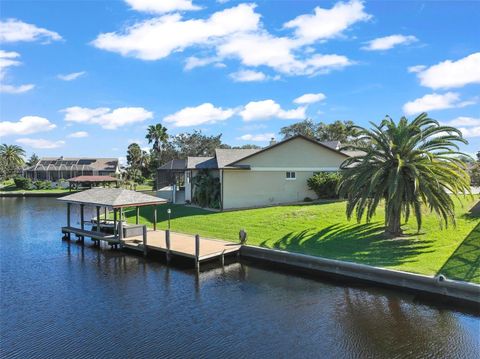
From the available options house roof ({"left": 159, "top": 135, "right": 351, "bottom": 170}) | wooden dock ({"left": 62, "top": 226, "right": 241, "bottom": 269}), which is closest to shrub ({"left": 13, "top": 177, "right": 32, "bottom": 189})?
house roof ({"left": 159, "top": 135, "right": 351, "bottom": 170})

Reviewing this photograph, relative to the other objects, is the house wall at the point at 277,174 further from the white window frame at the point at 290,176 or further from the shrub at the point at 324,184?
the shrub at the point at 324,184

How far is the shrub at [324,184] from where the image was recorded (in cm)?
3012

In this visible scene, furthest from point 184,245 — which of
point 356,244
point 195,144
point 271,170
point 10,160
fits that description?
point 10,160

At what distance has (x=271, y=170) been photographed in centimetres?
3038

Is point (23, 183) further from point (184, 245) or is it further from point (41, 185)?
point (184, 245)

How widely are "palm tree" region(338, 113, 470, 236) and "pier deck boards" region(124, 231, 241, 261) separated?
6775mm

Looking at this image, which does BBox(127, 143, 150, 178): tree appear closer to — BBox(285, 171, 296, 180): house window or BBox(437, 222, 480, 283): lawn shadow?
BBox(285, 171, 296, 180): house window

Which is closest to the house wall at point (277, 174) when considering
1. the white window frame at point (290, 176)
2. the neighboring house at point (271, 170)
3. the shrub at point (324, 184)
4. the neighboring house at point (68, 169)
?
the neighboring house at point (271, 170)

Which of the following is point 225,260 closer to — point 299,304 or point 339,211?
point 299,304

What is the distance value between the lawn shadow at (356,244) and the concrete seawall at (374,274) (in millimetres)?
611

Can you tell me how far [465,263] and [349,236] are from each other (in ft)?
19.4

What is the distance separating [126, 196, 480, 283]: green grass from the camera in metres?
15.2

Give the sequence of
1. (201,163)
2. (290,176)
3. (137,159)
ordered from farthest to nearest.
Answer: (137,159)
(201,163)
(290,176)

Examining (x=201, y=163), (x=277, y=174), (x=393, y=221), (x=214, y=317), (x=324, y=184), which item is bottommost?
(x=214, y=317)
